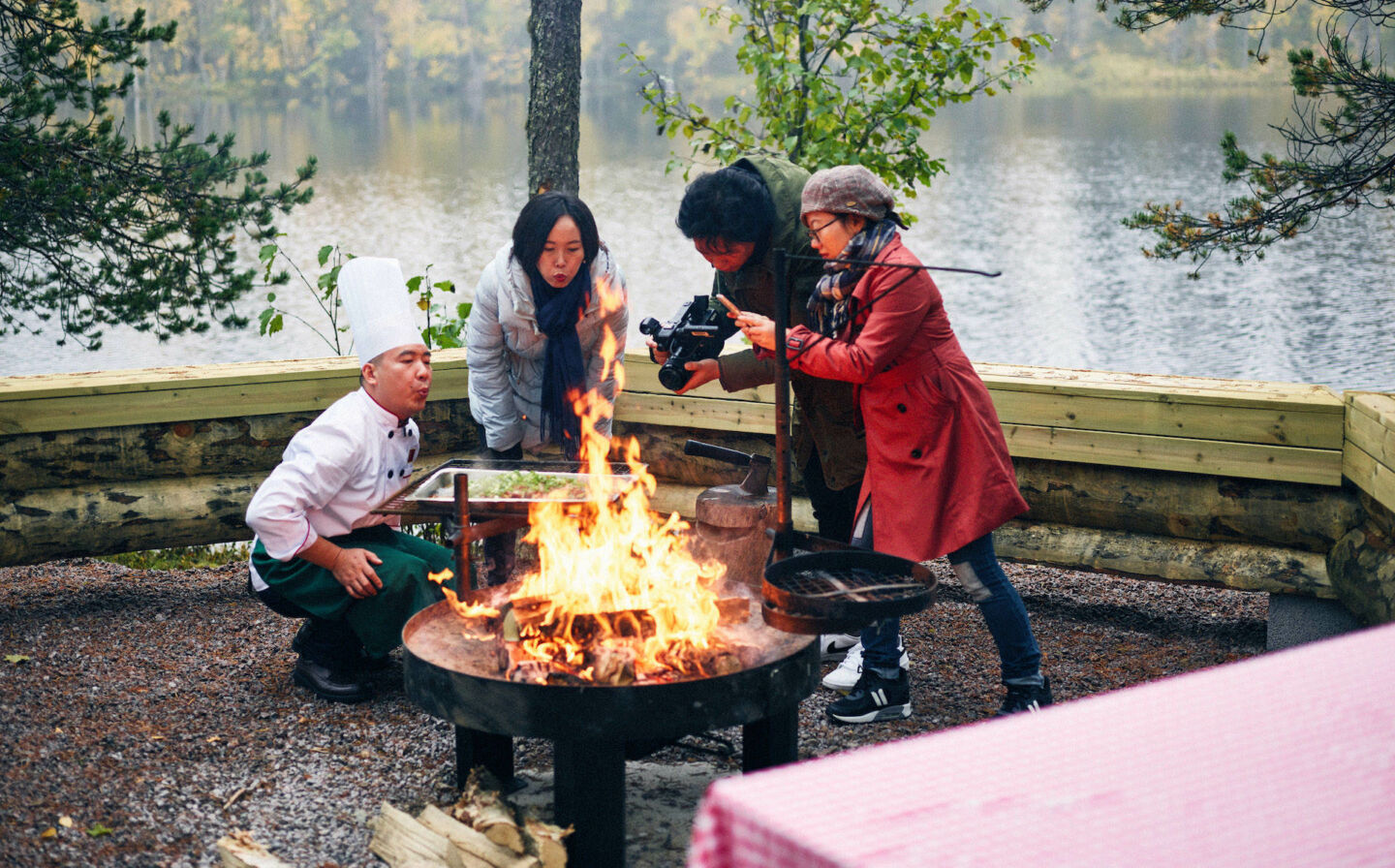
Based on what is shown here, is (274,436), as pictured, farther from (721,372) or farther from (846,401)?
(846,401)

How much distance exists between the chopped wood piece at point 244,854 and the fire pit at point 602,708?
54 centimetres

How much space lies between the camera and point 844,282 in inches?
141

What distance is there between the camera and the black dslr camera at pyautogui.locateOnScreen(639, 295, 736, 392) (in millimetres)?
3945

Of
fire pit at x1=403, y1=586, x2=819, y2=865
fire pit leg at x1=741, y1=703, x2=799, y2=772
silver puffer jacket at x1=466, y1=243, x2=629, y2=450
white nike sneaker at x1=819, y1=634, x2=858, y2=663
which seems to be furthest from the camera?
white nike sneaker at x1=819, y1=634, x2=858, y2=663

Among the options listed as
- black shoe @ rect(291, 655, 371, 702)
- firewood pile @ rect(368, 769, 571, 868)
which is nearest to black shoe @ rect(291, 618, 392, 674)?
black shoe @ rect(291, 655, 371, 702)

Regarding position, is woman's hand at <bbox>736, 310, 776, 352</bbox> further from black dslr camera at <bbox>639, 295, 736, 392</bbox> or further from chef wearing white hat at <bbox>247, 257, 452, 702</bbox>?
chef wearing white hat at <bbox>247, 257, 452, 702</bbox>

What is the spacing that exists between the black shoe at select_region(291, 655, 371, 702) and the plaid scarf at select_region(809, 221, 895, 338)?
205cm

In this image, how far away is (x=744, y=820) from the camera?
42.3 inches

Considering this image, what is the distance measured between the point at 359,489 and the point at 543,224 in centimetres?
113

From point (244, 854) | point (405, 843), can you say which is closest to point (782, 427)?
point (405, 843)

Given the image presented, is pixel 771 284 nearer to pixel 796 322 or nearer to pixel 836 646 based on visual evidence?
pixel 796 322

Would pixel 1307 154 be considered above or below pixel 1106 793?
above

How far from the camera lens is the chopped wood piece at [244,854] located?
300 centimetres

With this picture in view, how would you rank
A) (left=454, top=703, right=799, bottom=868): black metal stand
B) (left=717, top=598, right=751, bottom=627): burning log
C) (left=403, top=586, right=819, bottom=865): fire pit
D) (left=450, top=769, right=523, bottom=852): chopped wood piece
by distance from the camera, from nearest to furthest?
1. (left=403, top=586, right=819, bottom=865): fire pit
2. (left=454, top=703, right=799, bottom=868): black metal stand
3. (left=450, top=769, right=523, bottom=852): chopped wood piece
4. (left=717, top=598, right=751, bottom=627): burning log
